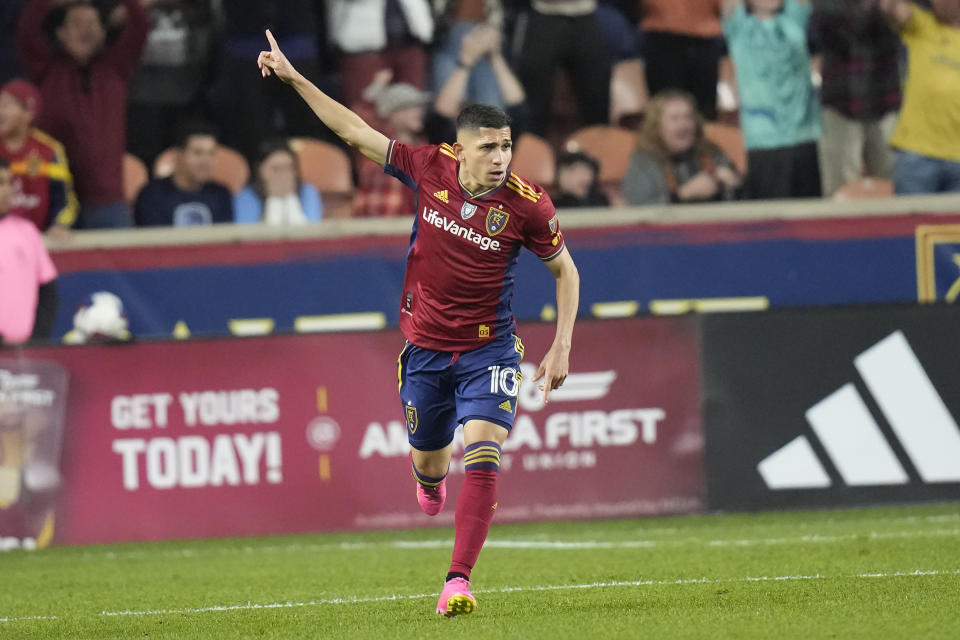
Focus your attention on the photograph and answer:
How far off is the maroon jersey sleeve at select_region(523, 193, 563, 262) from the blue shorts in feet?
1.54

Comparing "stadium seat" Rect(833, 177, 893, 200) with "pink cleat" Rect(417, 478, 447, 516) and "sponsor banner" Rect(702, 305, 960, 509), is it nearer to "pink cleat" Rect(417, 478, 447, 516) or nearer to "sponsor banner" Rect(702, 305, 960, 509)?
"sponsor banner" Rect(702, 305, 960, 509)

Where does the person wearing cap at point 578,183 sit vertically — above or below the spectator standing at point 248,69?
below

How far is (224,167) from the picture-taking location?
42.0 feet

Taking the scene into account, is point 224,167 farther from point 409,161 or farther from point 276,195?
point 409,161

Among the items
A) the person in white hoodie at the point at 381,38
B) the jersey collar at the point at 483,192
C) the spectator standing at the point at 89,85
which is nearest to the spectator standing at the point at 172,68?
the spectator standing at the point at 89,85

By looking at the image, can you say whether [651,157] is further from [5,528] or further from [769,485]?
[5,528]

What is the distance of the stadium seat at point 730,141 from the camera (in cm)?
1265

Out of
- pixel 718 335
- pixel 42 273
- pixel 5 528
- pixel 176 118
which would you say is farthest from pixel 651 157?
pixel 5 528

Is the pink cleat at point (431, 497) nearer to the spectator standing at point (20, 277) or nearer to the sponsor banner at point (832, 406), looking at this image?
the sponsor banner at point (832, 406)

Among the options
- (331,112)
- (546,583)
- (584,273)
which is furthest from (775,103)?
(331,112)

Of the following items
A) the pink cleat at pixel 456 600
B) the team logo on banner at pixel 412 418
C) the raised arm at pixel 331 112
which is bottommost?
the pink cleat at pixel 456 600

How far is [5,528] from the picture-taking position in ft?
34.1

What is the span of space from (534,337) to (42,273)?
392 centimetres

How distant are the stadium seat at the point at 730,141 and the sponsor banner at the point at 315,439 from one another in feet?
8.16
